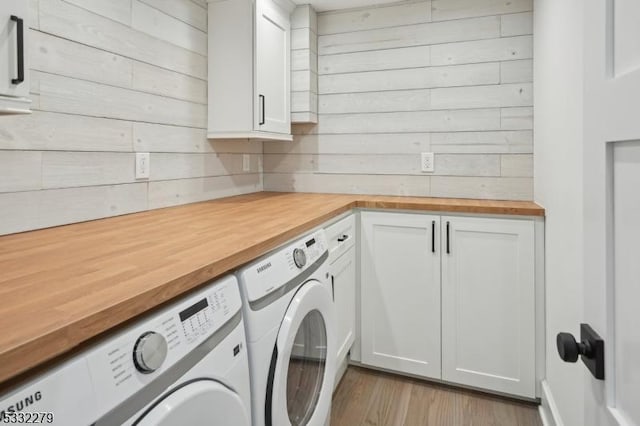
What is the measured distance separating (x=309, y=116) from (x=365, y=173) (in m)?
0.53

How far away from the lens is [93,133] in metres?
1.54

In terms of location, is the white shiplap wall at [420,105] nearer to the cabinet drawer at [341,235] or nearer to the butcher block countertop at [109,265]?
the cabinet drawer at [341,235]

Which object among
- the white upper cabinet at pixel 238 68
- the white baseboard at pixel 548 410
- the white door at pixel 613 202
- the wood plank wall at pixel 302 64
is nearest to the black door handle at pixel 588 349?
the white door at pixel 613 202

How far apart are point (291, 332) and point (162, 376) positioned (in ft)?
1.77

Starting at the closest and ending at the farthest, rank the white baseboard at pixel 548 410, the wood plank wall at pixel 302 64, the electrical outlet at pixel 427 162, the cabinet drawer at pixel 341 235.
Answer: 1. the white baseboard at pixel 548 410
2. the cabinet drawer at pixel 341 235
3. the electrical outlet at pixel 427 162
4. the wood plank wall at pixel 302 64

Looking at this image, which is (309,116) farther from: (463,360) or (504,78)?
(463,360)

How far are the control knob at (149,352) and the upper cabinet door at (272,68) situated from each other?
1.62 meters

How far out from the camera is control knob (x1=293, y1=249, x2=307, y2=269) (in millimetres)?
1349

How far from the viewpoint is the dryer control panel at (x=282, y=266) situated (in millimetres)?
1084

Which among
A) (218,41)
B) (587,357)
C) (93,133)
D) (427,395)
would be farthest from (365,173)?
(587,357)

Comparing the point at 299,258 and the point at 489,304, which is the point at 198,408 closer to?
the point at 299,258

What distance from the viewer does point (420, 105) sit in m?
2.52

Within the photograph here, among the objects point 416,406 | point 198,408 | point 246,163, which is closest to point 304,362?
point 198,408

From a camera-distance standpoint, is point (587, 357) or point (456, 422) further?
point (456, 422)
